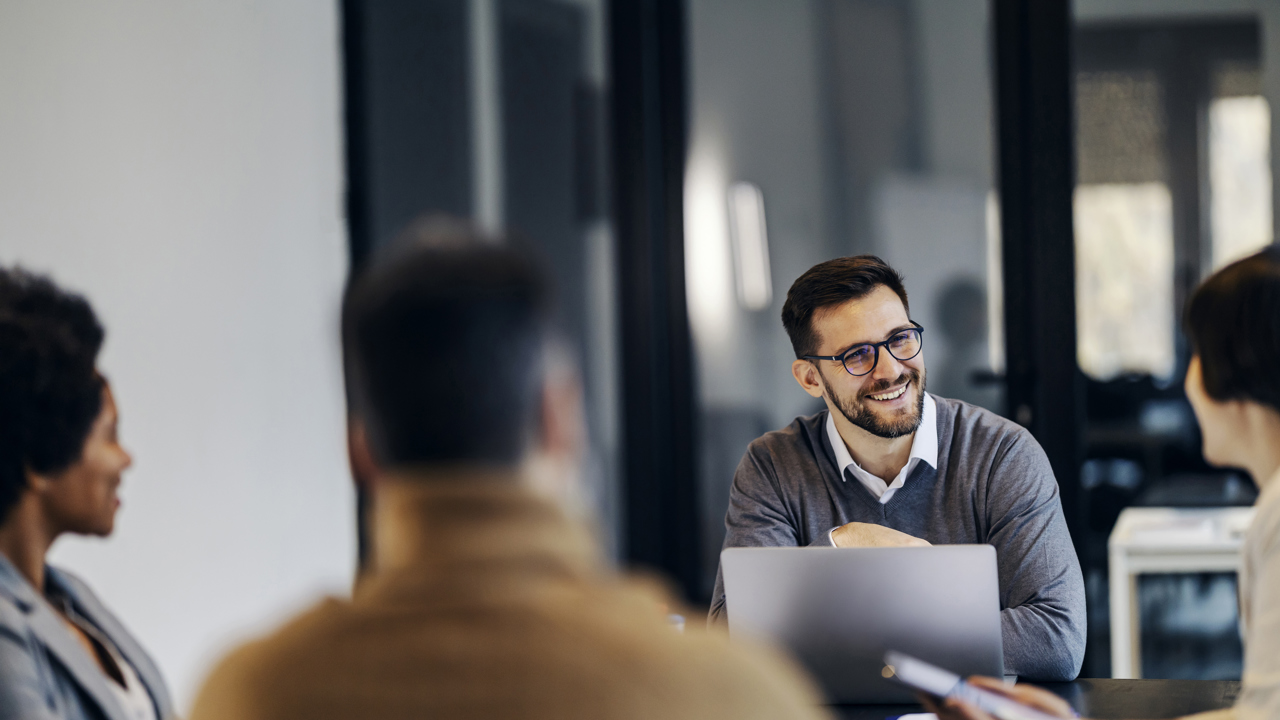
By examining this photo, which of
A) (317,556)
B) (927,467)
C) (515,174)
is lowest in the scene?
(317,556)

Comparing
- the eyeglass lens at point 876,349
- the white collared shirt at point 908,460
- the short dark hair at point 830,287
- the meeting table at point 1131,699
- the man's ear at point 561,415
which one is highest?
the short dark hair at point 830,287

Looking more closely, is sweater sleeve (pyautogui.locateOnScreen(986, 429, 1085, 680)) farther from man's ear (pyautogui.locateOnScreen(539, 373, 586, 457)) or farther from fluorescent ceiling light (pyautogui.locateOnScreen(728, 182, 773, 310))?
fluorescent ceiling light (pyautogui.locateOnScreen(728, 182, 773, 310))

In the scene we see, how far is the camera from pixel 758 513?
2.18 meters

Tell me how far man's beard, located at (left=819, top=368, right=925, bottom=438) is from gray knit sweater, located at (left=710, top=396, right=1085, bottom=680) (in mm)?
63

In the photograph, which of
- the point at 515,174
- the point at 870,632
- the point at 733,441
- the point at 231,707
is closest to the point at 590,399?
the point at 733,441

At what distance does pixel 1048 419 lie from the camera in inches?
127

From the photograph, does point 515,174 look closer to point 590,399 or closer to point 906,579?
point 590,399

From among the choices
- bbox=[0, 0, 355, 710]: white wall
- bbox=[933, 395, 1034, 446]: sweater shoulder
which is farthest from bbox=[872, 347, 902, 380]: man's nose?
bbox=[0, 0, 355, 710]: white wall

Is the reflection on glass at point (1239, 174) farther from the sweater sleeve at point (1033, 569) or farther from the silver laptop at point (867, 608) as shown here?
the silver laptop at point (867, 608)

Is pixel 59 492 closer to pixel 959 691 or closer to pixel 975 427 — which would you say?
pixel 959 691

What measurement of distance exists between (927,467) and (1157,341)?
1401 mm

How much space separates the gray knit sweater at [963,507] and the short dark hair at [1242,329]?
1.99 ft

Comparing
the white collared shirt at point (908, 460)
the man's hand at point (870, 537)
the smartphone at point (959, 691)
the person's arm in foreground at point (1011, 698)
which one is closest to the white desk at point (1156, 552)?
the white collared shirt at point (908, 460)

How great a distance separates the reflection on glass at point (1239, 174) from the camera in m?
3.10
